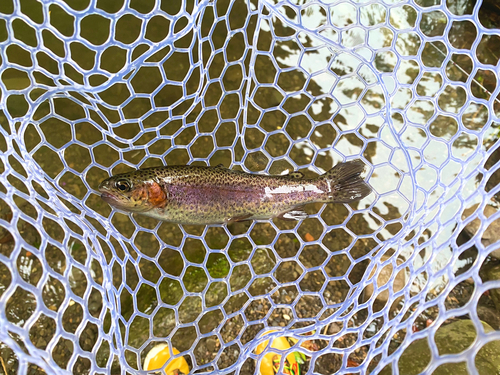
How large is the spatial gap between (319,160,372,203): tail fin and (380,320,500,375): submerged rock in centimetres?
156

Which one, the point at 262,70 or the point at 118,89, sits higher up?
the point at 262,70

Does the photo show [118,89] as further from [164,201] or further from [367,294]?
[367,294]

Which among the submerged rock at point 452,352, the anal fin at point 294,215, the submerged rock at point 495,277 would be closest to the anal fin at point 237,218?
the anal fin at point 294,215

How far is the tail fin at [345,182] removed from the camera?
281cm

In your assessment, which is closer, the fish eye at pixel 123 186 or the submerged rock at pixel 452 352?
the fish eye at pixel 123 186

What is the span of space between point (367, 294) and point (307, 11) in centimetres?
341

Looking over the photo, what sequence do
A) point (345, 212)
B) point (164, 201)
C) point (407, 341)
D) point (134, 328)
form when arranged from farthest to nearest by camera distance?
point (345, 212) < point (134, 328) < point (164, 201) < point (407, 341)

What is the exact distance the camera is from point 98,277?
3.38 m

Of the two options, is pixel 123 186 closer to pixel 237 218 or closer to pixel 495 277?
pixel 237 218

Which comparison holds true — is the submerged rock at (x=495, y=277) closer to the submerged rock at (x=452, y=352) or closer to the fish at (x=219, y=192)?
the submerged rock at (x=452, y=352)

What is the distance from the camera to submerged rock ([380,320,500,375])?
9.09ft

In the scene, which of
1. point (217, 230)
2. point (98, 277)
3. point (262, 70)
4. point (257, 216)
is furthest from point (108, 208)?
point (262, 70)

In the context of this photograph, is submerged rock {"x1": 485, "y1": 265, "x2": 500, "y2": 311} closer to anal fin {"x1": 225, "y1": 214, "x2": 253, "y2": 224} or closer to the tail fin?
the tail fin

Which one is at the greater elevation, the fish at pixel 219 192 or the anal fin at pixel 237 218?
the fish at pixel 219 192
